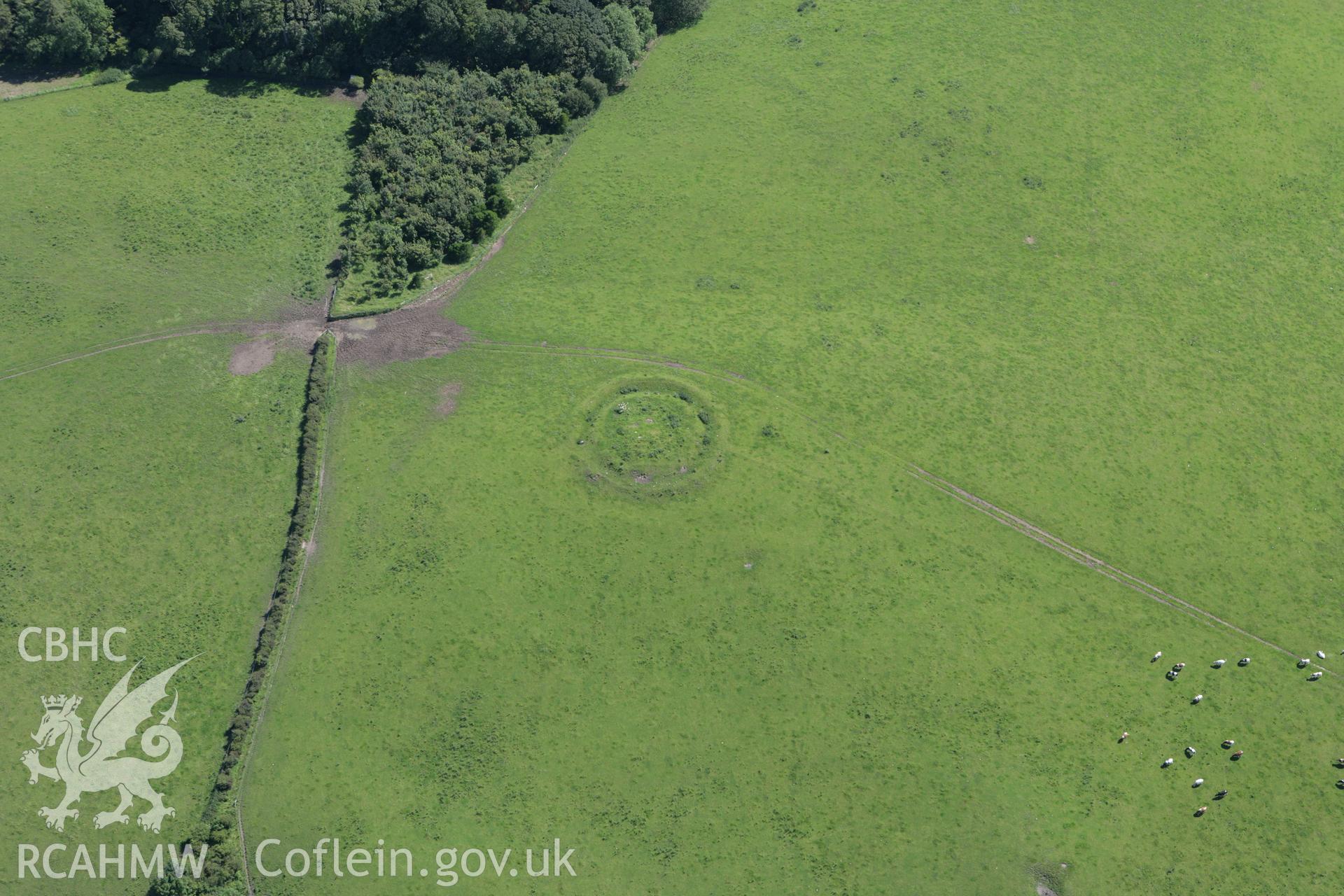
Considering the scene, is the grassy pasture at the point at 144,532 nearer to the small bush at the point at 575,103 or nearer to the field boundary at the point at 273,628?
the field boundary at the point at 273,628

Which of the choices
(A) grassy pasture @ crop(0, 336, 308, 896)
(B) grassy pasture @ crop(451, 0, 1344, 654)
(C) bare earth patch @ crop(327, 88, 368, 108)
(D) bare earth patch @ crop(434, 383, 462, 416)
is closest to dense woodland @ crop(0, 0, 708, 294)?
(C) bare earth patch @ crop(327, 88, 368, 108)

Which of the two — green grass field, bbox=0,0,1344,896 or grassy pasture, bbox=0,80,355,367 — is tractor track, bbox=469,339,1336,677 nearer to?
green grass field, bbox=0,0,1344,896

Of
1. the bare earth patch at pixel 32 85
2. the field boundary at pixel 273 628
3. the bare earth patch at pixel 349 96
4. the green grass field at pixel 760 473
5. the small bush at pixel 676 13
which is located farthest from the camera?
the small bush at pixel 676 13

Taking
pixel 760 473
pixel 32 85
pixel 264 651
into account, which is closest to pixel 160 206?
pixel 32 85

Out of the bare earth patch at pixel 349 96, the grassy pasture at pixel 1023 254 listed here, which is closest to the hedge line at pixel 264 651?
the grassy pasture at pixel 1023 254

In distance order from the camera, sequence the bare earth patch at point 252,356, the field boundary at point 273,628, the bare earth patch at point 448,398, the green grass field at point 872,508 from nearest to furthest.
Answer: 1. the field boundary at point 273,628
2. the green grass field at point 872,508
3. the bare earth patch at point 448,398
4. the bare earth patch at point 252,356

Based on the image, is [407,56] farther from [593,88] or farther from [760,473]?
[760,473]
